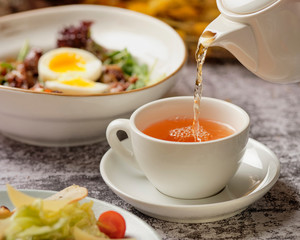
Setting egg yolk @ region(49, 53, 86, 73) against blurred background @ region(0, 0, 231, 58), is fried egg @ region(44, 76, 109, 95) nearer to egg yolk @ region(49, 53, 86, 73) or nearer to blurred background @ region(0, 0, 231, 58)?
egg yolk @ region(49, 53, 86, 73)

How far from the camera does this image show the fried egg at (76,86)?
1.54 m

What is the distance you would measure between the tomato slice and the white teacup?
161mm

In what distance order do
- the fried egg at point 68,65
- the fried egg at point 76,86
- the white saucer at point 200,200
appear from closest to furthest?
the white saucer at point 200,200
the fried egg at point 76,86
the fried egg at point 68,65

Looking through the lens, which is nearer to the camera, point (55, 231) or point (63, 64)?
point (55, 231)

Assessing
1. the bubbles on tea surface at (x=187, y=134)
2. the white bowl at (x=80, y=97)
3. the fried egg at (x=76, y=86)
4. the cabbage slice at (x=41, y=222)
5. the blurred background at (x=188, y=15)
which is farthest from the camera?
the blurred background at (x=188, y=15)

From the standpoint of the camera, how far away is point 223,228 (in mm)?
1011

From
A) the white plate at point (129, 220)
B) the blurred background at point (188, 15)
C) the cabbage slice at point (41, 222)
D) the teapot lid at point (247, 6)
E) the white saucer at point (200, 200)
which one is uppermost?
the teapot lid at point (247, 6)

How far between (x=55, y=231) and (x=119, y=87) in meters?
0.84

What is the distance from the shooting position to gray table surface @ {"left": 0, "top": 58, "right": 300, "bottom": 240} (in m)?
1.01

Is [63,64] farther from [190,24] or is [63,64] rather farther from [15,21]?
[190,24]

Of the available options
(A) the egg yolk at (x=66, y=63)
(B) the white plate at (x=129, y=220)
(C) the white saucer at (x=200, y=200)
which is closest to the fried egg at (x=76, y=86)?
(A) the egg yolk at (x=66, y=63)

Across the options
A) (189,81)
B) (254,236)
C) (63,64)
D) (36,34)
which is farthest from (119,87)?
(254,236)

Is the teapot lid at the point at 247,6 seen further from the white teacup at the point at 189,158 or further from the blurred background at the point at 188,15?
the blurred background at the point at 188,15

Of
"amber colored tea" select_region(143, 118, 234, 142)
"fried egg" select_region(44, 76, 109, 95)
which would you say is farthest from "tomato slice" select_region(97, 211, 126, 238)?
"fried egg" select_region(44, 76, 109, 95)
